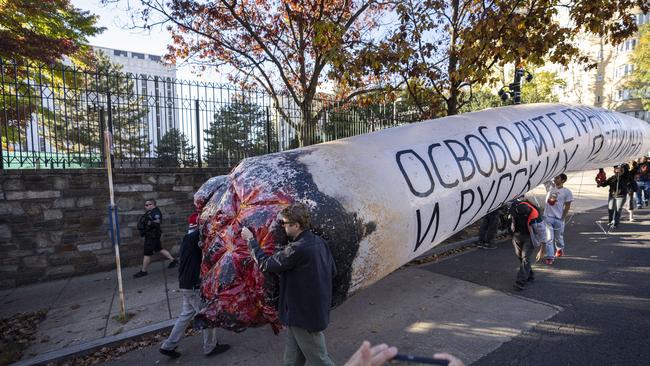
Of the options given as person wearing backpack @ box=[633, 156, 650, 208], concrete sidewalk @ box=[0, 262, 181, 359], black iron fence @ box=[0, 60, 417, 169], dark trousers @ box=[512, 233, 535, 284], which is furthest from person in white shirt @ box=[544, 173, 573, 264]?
person wearing backpack @ box=[633, 156, 650, 208]

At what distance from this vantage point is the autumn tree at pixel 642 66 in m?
27.5

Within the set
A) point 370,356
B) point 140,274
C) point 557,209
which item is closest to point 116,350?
point 140,274

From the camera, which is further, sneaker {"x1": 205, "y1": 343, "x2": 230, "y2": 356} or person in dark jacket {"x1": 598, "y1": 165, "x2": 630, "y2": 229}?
person in dark jacket {"x1": 598, "y1": 165, "x2": 630, "y2": 229}

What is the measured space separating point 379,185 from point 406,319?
2411 mm

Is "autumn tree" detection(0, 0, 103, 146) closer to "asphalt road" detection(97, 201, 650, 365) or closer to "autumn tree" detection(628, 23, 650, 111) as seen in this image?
"asphalt road" detection(97, 201, 650, 365)

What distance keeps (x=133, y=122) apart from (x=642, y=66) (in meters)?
37.1

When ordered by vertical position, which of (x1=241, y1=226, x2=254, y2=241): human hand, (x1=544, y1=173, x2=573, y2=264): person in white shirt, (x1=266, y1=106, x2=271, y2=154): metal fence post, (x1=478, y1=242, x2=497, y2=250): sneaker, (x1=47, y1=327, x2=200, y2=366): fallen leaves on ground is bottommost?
(x1=47, y1=327, x2=200, y2=366): fallen leaves on ground

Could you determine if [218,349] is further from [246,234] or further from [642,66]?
[642,66]

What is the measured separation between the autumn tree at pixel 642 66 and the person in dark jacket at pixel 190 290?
36591 mm

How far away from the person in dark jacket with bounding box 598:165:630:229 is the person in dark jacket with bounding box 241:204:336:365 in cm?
1015

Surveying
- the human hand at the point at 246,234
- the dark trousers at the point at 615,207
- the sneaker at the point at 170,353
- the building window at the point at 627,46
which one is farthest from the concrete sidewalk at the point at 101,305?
the building window at the point at 627,46

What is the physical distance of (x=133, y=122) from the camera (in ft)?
27.5

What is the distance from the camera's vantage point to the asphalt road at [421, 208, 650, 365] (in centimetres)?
368

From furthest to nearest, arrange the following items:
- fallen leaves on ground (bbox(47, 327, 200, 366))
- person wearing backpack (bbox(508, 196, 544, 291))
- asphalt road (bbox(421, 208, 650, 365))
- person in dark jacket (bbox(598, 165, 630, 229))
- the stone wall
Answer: person in dark jacket (bbox(598, 165, 630, 229)), the stone wall, person wearing backpack (bbox(508, 196, 544, 291)), fallen leaves on ground (bbox(47, 327, 200, 366)), asphalt road (bbox(421, 208, 650, 365))
